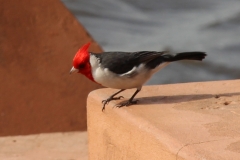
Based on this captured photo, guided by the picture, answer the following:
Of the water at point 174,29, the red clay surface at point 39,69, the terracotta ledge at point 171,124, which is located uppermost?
the terracotta ledge at point 171,124

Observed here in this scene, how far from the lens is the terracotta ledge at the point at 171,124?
10.5ft

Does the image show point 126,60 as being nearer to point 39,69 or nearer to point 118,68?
point 118,68

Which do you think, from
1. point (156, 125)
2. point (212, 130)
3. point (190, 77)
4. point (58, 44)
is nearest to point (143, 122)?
point (156, 125)

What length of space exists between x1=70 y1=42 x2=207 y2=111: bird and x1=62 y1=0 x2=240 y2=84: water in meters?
5.46

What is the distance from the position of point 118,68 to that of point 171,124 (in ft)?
3.06

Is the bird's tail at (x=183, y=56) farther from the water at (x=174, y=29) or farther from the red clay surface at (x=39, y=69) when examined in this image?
the water at (x=174, y=29)

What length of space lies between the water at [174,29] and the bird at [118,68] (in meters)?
5.46

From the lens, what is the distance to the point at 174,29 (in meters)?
11.6

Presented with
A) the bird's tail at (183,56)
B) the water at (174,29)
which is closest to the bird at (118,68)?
the bird's tail at (183,56)

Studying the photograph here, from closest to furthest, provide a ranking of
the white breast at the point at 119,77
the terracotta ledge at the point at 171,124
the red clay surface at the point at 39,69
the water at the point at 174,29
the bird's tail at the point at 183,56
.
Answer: the terracotta ledge at the point at 171,124 → the white breast at the point at 119,77 → the bird's tail at the point at 183,56 → the red clay surface at the point at 39,69 → the water at the point at 174,29

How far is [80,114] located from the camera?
20.4 feet

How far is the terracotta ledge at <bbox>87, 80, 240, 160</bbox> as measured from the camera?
10.5 feet

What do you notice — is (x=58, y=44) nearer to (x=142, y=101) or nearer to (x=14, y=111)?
(x=14, y=111)

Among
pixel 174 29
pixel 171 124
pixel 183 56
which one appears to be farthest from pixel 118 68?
pixel 174 29
